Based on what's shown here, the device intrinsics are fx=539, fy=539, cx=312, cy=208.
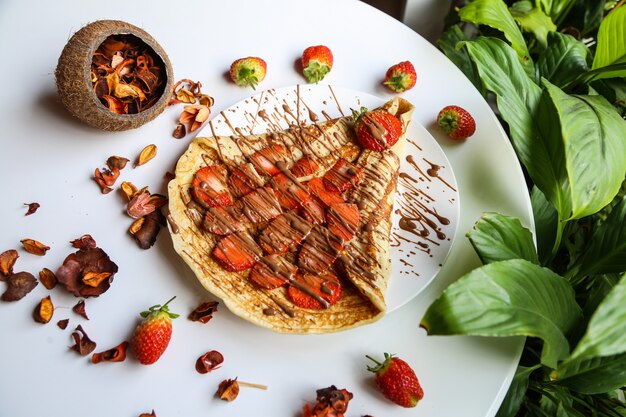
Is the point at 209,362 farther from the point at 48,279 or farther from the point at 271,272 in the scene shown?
the point at 48,279

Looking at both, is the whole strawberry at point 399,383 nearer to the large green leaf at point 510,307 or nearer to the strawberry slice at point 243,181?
the large green leaf at point 510,307

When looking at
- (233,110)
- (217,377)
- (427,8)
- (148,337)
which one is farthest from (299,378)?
(427,8)

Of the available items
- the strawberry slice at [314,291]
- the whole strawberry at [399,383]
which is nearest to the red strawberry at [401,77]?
the strawberry slice at [314,291]

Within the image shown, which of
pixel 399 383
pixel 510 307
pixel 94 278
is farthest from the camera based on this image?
pixel 94 278

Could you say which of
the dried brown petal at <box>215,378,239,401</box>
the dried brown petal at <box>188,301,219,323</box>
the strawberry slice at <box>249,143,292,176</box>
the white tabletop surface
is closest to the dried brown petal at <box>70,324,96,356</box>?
the white tabletop surface

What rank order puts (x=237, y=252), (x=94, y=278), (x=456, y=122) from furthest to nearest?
(x=456, y=122)
(x=237, y=252)
(x=94, y=278)

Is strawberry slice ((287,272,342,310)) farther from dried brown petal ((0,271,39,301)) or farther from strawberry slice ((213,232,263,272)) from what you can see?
dried brown petal ((0,271,39,301))

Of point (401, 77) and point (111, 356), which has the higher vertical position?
point (401, 77)

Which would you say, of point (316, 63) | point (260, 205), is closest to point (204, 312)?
point (260, 205)
